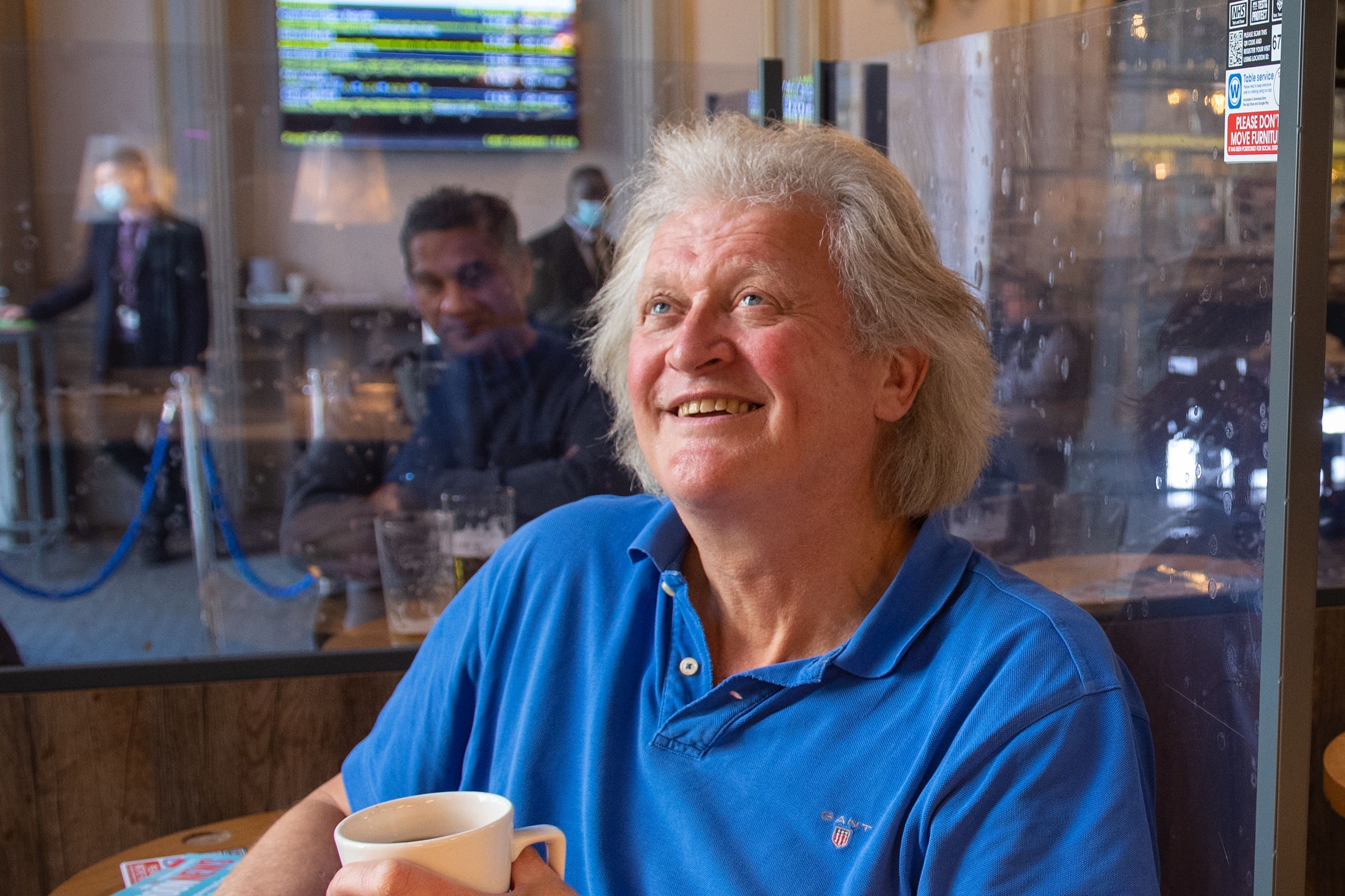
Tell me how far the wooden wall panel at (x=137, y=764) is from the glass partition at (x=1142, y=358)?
1.07 m

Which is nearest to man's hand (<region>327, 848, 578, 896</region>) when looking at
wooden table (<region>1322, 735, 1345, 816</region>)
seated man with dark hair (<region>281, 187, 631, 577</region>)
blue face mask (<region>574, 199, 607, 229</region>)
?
wooden table (<region>1322, 735, 1345, 816</region>)

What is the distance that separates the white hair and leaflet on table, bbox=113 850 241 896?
766 millimetres

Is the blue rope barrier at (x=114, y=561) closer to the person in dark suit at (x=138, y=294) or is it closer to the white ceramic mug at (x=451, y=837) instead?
the person in dark suit at (x=138, y=294)

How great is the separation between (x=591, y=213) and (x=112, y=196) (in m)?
1.61

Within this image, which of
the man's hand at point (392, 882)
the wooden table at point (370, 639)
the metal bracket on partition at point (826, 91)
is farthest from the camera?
the metal bracket on partition at point (826, 91)

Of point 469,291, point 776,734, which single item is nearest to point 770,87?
point 469,291

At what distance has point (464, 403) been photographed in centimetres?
292

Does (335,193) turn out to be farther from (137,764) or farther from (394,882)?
(394,882)

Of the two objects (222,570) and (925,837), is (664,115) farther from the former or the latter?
(925,837)

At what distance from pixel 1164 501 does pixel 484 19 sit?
15.2 ft

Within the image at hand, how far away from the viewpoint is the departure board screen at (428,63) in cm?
485

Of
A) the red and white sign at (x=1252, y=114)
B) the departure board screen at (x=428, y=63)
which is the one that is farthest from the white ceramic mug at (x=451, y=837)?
the departure board screen at (x=428, y=63)

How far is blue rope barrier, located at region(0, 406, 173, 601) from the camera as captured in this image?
116 inches

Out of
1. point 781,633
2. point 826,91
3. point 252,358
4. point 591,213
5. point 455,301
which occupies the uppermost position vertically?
point 826,91
